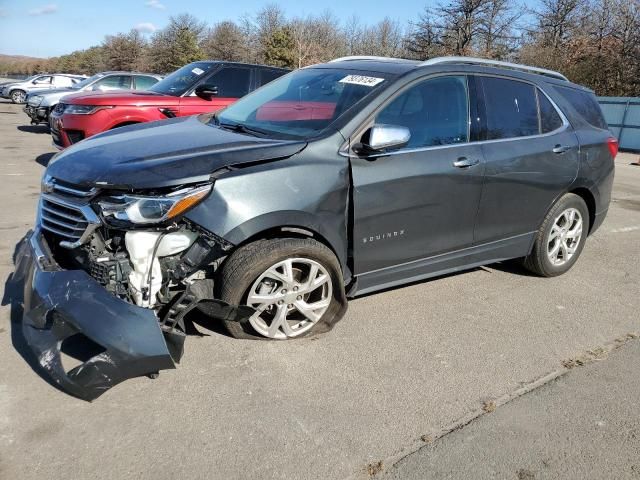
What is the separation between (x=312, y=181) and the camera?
3.33 m

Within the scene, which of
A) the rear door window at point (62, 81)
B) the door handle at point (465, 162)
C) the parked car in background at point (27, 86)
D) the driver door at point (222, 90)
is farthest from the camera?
the parked car in background at point (27, 86)

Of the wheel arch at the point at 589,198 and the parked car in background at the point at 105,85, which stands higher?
the parked car in background at the point at 105,85

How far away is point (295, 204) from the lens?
3270 mm

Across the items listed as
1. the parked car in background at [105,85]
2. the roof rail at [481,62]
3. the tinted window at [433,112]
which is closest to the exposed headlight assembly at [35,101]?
the parked car in background at [105,85]

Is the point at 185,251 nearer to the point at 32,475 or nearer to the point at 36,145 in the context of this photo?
the point at 32,475

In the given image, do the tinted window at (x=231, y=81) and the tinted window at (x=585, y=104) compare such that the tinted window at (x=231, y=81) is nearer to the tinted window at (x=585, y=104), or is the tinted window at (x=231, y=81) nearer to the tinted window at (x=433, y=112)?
the tinted window at (x=585, y=104)

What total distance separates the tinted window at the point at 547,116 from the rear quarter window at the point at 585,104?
0.28m

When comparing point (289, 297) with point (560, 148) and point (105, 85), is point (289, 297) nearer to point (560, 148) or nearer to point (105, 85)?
point (560, 148)

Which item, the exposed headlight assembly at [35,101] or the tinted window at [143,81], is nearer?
the tinted window at [143,81]

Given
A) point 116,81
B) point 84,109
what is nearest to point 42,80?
point 116,81

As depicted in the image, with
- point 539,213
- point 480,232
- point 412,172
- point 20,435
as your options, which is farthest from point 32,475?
point 539,213

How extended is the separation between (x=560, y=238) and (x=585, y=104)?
1327mm

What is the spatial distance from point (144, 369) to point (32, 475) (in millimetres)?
640

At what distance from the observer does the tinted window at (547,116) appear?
15.4 ft
